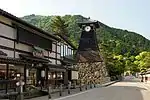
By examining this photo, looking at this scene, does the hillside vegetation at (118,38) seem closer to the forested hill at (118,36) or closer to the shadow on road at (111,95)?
the forested hill at (118,36)

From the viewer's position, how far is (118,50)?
414 feet

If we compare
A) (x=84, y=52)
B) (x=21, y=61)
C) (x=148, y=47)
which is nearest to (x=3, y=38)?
(x=21, y=61)

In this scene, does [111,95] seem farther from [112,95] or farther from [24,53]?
[24,53]

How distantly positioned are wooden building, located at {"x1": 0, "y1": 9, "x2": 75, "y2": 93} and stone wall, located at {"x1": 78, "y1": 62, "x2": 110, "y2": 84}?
29152 millimetres

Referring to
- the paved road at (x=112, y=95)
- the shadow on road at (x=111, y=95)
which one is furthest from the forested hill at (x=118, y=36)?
the shadow on road at (x=111, y=95)

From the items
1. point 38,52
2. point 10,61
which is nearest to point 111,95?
point 38,52

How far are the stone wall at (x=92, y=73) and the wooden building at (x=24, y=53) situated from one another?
1148 inches

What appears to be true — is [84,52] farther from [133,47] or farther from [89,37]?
[133,47]

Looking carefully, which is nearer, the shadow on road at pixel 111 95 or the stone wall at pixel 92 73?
the shadow on road at pixel 111 95

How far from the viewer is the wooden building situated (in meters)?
22.5

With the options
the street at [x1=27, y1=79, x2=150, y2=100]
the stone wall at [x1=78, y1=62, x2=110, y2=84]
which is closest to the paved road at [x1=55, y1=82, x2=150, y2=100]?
the street at [x1=27, y1=79, x2=150, y2=100]

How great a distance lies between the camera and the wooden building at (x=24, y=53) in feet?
73.9

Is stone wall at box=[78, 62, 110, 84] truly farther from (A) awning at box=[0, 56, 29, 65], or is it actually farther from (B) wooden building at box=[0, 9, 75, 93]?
(A) awning at box=[0, 56, 29, 65]

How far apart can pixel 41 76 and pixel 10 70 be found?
892 cm
